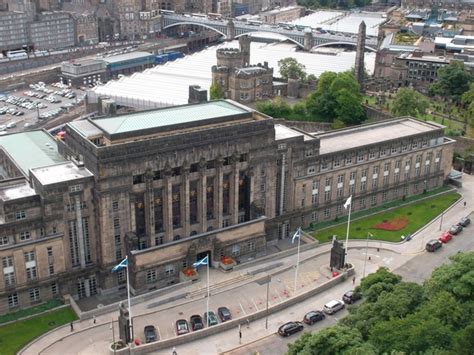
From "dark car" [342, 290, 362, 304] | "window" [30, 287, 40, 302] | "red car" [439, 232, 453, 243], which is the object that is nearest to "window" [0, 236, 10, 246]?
"window" [30, 287, 40, 302]

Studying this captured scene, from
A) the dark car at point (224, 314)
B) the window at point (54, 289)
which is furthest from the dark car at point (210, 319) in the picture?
the window at point (54, 289)

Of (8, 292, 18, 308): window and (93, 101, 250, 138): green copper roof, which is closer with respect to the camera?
(8, 292, 18, 308): window

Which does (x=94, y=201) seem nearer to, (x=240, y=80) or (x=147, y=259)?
(x=147, y=259)

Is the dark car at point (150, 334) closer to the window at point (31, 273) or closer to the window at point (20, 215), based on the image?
the window at point (31, 273)

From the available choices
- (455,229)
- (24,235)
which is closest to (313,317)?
(455,229)

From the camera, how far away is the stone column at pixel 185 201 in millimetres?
97938

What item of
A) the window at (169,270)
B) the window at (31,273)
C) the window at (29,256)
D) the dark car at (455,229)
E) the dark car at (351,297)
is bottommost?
the dark car at (351,297)

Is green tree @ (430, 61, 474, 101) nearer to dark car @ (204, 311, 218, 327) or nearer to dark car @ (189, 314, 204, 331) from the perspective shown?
dark car @ (204, 311, 218, 327)

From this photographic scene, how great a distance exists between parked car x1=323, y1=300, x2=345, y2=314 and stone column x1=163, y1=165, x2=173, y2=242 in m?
27.3

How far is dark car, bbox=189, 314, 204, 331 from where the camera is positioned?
87000 millimetres

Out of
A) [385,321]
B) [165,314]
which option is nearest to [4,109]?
[165,314]

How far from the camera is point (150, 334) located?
84.9m

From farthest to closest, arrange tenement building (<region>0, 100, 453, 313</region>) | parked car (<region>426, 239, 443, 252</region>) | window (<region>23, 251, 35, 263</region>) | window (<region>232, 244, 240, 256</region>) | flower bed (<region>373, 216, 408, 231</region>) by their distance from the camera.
Result: flower bed (<region>373, 216, 408, 231</region>) → parked car (<region>426, 239, 443, 252</region>) → window (<region>232, 244, 240, 256</region>) → tenement building (<region>0, 100, 453, 313</region>) → window (<region>23, 251, 35, 263</region>)

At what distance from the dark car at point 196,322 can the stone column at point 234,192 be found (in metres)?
23.1
